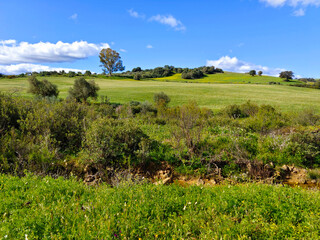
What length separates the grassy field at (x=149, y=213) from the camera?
3.31m

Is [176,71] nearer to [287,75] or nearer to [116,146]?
[287,75]

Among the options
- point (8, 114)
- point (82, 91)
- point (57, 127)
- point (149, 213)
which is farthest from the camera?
point (82, 91)

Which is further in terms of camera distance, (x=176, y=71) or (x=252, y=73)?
(x=176, y=71)

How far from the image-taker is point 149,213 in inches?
155

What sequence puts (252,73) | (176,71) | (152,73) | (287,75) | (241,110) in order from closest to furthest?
(241,110) < (287,75) < (252,73) < (152,73) < (176,71)

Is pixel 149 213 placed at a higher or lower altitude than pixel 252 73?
lower

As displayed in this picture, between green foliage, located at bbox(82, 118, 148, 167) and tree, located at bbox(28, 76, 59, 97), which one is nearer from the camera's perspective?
green foliage, located at bbox(82, 118, 148, 167)

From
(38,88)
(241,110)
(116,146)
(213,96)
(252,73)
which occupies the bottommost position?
(116,146)

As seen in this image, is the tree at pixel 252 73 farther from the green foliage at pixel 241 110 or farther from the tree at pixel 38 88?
the tree at pixel 38 88

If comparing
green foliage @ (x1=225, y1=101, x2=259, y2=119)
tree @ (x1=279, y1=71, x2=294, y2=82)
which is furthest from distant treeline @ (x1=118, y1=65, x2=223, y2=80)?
green foliage @ (x1=225, y1=101, x2=259, y2=119)

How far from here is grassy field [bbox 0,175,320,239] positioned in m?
3.31

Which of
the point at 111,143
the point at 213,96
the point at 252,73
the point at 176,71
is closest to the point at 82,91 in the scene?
the point at 111,143

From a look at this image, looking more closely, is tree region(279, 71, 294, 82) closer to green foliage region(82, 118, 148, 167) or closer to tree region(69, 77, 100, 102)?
tree region(69, 77, 100, 102)

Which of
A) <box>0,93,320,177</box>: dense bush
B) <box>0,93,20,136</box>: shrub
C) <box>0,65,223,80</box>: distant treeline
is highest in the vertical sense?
<box>0,65,223,80</box>: distant treeline
